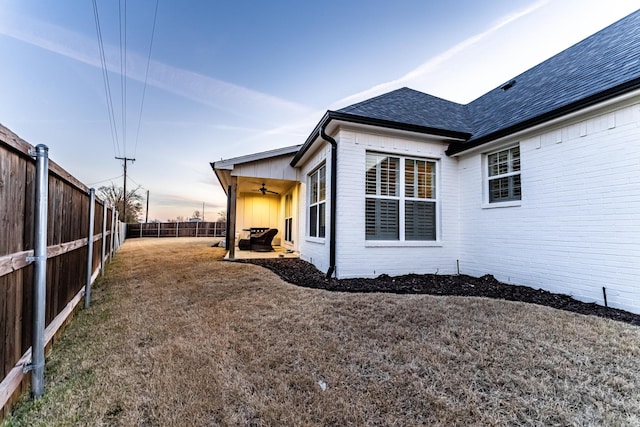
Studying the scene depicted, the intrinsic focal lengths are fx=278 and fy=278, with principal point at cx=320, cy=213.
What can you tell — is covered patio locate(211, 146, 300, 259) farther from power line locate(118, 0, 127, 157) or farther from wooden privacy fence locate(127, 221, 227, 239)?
wooden privacy fence locate(127, 221, 227, 239)

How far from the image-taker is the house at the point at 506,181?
4047 mm

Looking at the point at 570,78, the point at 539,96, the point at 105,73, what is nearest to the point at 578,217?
the point at 539,96

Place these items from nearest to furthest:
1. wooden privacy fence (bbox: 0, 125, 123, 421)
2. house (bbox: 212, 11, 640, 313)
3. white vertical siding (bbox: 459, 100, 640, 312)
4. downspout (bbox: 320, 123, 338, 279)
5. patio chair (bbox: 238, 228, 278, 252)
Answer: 1. wooden privacy fence (bbox: 0, 125, 123, 421)
2. white vertical siding (bbox: 459, 100, 640, 312)
3. house (bbox: 212, 11, 640, 313)
4. downspout (bbox: 320, 123, 338, 279)
5. patio chair (bbox: 238, 228, 278, 252)

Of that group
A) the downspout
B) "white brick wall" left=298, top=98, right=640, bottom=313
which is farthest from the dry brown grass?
the downspout

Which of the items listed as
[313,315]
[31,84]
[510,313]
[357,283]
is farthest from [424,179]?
[31,84]

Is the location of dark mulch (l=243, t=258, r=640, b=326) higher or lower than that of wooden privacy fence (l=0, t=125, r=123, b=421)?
lower

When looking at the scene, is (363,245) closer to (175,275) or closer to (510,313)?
(510,313)

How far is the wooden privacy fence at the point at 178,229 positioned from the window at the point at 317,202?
15344 millimetres

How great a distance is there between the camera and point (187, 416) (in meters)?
1.73

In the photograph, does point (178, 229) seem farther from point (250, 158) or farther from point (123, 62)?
point (250, 158)

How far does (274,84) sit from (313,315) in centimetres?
887

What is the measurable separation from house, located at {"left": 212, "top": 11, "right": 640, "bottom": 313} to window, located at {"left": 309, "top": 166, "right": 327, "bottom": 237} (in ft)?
0.19

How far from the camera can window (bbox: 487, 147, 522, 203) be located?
5.55 m

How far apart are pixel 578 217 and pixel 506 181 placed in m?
1.53
